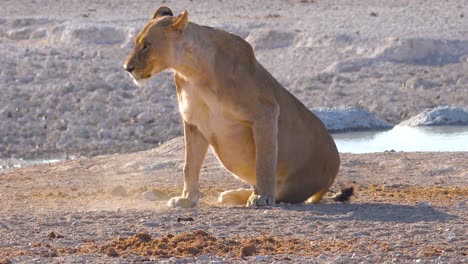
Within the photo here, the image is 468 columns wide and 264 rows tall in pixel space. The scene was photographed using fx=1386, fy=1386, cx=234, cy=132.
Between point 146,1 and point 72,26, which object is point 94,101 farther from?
point 146,1

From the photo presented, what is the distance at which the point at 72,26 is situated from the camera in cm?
2603

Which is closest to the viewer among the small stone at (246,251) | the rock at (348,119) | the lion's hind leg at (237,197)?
the small stone at (246,251)

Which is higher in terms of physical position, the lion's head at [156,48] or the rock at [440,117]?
the lion's head at [156,48]

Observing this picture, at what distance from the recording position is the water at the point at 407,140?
17109 mm

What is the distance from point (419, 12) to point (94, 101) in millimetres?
8689

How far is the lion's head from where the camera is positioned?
9641 millimetres

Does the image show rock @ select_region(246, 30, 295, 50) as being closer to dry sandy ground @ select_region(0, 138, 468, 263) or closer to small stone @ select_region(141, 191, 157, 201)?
dry sandy ground @ select_region(0, 138, 468, 263)

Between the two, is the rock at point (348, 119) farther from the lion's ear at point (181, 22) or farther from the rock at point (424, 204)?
the lion's ear at point (181, 22)

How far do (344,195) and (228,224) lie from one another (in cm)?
178

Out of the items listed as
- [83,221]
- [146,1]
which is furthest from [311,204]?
[146,1]

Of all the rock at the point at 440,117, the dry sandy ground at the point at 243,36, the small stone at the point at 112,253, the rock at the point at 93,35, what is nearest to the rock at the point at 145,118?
the dry sandy ground at the point at 243,36

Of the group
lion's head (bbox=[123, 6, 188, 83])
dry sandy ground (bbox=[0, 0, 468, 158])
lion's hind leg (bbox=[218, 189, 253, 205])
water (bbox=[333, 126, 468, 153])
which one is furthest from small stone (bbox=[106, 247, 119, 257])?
dry sandy ground (bbox=[0, 0, 468, 158])

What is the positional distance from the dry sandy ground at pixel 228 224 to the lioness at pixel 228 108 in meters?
0.32

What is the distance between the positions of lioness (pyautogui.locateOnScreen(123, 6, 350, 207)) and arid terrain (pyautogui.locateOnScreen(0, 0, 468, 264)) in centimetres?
36
